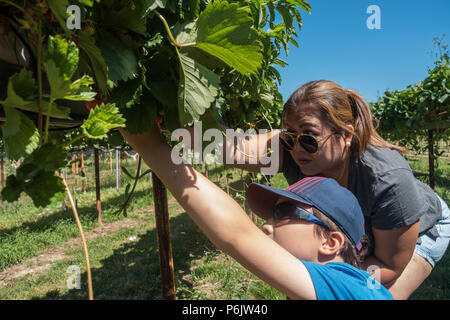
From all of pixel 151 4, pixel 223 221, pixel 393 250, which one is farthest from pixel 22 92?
pixel 393 250

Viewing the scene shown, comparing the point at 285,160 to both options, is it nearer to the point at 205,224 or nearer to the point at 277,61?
the point at 277,61

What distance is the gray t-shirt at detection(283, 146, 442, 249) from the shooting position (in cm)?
109

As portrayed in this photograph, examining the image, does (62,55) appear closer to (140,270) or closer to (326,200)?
(326,200)

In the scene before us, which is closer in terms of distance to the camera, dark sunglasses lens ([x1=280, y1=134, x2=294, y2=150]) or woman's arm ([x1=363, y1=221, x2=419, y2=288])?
woman's arm ([x1=363, y1=221, x2=419, y2=288])

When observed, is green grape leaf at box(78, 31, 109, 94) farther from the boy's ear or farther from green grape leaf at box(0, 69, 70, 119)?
the boy's ear

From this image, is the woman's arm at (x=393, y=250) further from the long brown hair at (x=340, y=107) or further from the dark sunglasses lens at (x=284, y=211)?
the dark sunglasses lens at (x=284, y=211)

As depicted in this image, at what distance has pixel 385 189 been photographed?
43.1 inches

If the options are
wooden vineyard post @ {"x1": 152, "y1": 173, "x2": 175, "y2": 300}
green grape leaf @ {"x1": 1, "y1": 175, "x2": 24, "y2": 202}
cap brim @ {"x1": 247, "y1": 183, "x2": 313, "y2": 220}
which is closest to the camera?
green grape leaf @ {"x1": 1, "y1": 175, "x2": 24, "y2": 202}

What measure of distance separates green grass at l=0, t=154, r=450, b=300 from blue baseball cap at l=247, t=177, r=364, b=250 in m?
1.19

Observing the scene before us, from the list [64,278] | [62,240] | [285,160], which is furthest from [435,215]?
[62,240]

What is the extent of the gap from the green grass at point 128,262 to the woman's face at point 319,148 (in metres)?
1.07

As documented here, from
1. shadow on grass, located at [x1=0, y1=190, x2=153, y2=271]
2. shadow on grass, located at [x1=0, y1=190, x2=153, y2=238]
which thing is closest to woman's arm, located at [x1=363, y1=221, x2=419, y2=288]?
shadow on grass, located at [x1=0, y1=190, x2=153, y2=271]

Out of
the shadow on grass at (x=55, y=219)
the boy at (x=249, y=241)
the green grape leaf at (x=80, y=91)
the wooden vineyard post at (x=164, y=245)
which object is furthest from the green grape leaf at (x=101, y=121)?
the shadow on grass at (x=55, y=219)
